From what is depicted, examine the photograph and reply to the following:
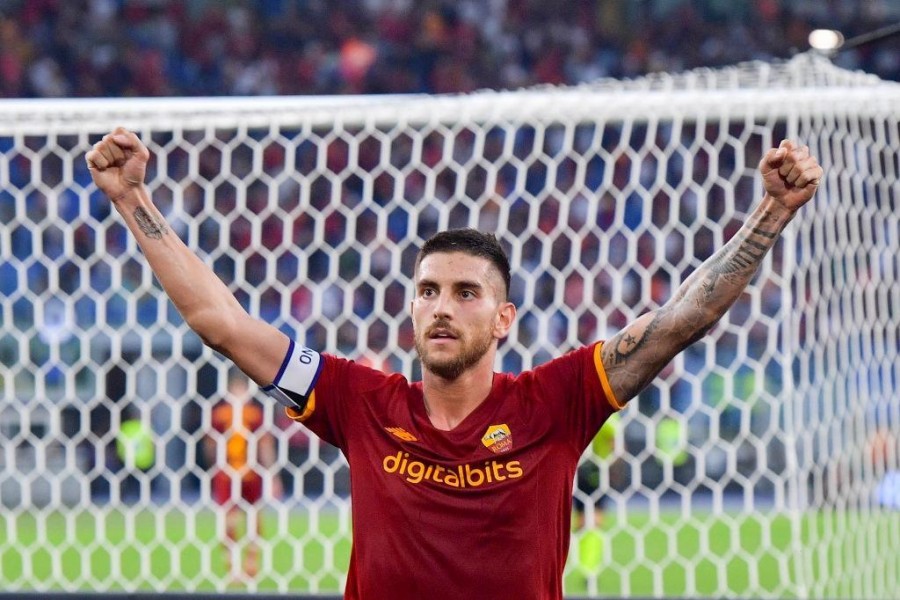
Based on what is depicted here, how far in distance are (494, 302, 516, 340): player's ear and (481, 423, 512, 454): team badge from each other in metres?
0.22

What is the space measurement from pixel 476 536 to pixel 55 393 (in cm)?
821

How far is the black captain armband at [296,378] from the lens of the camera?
8.84 feet

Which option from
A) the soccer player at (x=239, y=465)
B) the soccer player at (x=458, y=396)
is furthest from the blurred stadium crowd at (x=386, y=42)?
the soccer player at (x=458, y=396)

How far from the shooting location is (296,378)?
270cm

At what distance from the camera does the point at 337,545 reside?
364 inches

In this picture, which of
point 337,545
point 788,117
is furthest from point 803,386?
point 337,545

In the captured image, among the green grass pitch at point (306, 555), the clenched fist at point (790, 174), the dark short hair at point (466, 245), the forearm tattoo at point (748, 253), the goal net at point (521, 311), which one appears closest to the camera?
the clenched fist at point (790, 174)

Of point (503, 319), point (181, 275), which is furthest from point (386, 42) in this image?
point (181, 275)

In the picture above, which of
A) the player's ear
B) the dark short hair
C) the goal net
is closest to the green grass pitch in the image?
the goal net

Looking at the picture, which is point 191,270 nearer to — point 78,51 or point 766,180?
point 766,180

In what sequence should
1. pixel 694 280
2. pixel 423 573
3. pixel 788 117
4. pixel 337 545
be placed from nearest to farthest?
pixel 423 573 → pixel 694 280 → pixel 788 117 → pixel 337 545

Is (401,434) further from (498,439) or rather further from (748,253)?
(748,253)

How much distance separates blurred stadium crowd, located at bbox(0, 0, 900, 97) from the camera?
15914 mm

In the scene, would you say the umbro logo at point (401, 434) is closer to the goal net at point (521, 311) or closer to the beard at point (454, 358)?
the beard at point (454, 358)
